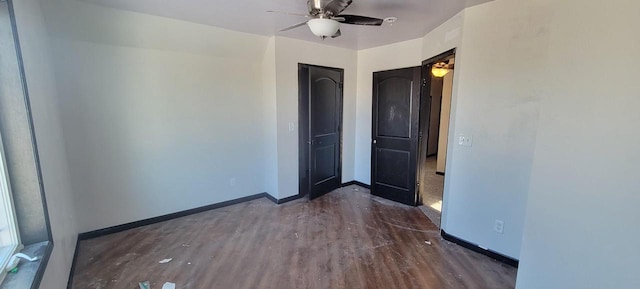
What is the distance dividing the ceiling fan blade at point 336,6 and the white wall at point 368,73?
199 cm

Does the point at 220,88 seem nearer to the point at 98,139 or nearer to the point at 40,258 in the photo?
the point at 98,139

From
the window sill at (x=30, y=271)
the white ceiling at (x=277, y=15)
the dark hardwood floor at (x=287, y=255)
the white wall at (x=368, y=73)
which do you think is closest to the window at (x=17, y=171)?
the window sill at (x=30, y=271)

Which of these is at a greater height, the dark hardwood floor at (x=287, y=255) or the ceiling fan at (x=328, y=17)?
the ceiling fan at (x=328, y=17)

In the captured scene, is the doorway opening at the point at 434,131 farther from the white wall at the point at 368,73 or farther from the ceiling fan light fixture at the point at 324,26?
the ceiling fan light fixture at the point at 324,26

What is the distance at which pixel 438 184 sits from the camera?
16.1ft

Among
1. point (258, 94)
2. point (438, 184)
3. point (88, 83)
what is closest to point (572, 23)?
point (258, 94)

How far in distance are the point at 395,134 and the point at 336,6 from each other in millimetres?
2343

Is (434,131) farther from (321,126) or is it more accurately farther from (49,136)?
(49,136)

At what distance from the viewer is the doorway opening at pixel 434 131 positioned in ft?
11.6

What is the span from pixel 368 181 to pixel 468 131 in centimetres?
220

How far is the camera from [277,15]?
2697mm

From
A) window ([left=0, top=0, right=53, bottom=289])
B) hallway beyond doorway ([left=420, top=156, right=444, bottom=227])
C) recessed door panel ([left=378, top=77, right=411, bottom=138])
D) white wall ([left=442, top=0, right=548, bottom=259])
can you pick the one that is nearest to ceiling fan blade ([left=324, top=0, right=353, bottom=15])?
white wall ([left=442, top=0, right=548, bottom=259])

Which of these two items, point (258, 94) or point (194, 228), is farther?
point (258, 94)

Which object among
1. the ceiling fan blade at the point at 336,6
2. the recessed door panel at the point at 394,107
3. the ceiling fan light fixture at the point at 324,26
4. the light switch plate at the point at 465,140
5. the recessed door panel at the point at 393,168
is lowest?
the recessed door panel at the point at 393,168
